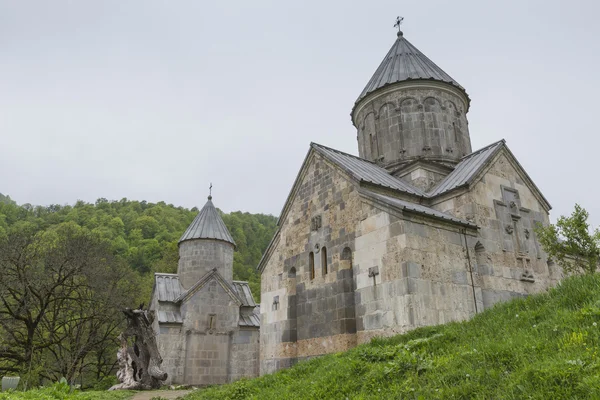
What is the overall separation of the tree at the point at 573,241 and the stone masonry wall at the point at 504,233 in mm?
523

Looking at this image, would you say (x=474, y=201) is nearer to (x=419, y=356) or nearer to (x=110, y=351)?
(x=419, y=356)

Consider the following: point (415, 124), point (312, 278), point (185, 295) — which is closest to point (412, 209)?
point (312, 278)

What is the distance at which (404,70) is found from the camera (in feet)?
44.9

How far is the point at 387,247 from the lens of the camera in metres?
8.25

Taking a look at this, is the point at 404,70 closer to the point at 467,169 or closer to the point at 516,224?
the point at 467,169

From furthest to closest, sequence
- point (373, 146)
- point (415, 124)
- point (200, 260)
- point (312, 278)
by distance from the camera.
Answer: point (200, 260) < point (373, 146) < point (415, 124) < point (312, 278)

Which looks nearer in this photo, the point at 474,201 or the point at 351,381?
the point at 351,381

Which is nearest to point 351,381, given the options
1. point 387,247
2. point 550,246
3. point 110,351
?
point 387,247

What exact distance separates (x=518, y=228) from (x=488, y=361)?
22.9 ft

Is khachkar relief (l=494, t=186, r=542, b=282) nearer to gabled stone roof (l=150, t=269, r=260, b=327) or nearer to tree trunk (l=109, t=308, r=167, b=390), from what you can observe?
tree trunk (l=109, t=308, r=167, b=390)

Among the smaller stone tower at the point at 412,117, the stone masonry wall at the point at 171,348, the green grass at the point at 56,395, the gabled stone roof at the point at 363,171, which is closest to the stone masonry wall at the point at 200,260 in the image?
the stone masonry wall at the point at 171,348

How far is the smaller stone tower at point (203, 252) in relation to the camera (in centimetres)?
1934

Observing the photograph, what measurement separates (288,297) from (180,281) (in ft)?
33.5

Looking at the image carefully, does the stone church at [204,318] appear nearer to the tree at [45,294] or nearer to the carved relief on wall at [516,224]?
the tree at [45,294]
